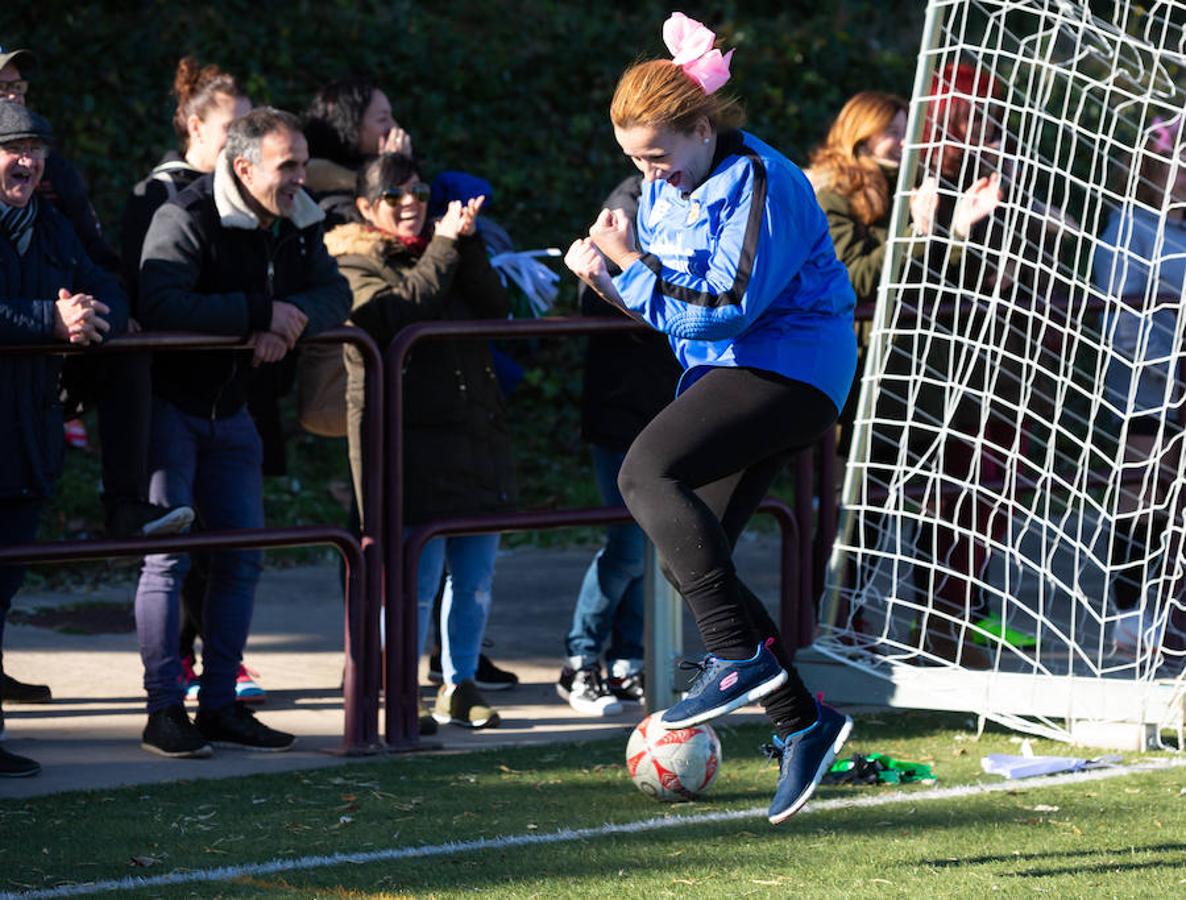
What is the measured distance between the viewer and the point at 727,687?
468cm

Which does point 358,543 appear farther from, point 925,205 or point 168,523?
point 925,205

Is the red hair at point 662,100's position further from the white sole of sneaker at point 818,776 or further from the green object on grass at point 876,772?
the green object on grass at point 876,772

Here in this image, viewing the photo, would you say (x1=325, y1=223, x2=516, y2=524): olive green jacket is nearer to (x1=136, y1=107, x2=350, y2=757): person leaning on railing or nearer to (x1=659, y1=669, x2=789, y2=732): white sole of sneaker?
(x1=136, y1=107, x2=350, y2=757): person leaning on railing

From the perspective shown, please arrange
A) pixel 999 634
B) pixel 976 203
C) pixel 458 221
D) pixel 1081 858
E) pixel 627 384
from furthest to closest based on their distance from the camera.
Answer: pixel 999 634 < pixel 627 384 < pixel 976 203 < pixel 458 221 < pixel 1081 858

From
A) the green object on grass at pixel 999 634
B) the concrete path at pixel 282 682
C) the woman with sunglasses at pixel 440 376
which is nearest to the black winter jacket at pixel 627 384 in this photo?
the woman with sunglasses at pixel 440 376

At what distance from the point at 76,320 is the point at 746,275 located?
205 centimetres

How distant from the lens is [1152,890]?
14.5 ft

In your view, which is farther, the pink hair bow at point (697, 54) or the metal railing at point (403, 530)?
the metal railing at point (403, 530)

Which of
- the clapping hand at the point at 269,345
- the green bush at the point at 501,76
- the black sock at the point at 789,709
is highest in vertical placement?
the green bush at the point at 501,76

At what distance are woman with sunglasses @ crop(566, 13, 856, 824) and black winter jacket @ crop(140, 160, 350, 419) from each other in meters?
1.46

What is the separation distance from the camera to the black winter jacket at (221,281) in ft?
19.2

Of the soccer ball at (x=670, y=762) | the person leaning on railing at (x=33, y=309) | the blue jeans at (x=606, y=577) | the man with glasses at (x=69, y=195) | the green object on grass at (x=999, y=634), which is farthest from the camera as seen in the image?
the green object on grass at (x=999, y=634)

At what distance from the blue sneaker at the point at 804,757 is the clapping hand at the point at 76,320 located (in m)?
2.27

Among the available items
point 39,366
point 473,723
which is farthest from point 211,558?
point 473,723
